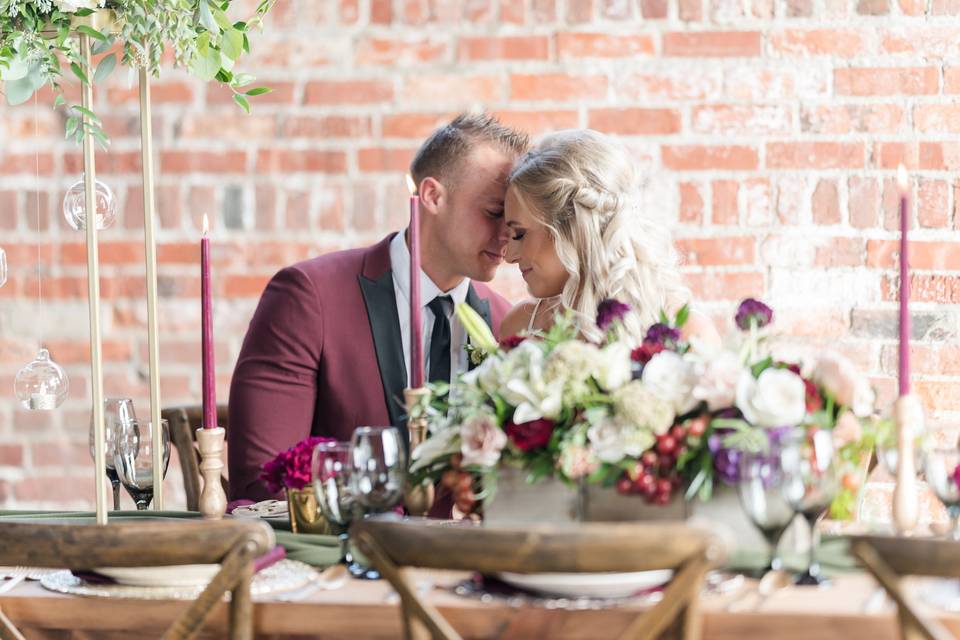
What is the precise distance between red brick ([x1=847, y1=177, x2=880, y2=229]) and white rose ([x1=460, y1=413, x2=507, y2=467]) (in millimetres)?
1622

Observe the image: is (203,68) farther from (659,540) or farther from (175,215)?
(175,215)

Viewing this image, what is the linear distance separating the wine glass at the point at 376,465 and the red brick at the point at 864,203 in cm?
167

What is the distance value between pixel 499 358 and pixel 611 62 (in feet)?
5.03

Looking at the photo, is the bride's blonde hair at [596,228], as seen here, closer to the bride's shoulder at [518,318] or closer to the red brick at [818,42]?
the bride's shoulder at [518,318]

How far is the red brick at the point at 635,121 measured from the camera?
109 inches

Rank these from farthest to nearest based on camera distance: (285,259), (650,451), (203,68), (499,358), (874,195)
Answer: (285,259)
(874,195)
(203,68)
(499,358)
(650,451)

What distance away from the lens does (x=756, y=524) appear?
4.12ft

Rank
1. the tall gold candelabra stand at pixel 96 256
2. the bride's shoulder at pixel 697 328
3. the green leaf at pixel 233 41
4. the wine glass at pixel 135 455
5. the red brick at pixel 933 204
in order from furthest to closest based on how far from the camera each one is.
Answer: the red brick at pixel 933 204 < the bride's shoulder at pixel 697 328 < the wine glass at pixel 135 455 < the green leaf at pixel 233 41 < the tall gold candelabra stand at pixel 96 256

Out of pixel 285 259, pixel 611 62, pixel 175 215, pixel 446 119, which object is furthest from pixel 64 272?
pixel 611 62

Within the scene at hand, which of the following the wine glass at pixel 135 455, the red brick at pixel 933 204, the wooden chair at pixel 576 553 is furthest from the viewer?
the red brick at pixel 933 204

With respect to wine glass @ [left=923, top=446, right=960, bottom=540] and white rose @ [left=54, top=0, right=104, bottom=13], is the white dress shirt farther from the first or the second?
wine glass @ [left=923, top=446, right=960, bottom=540]

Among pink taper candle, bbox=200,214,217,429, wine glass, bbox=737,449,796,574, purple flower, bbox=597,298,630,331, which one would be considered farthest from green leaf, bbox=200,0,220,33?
wine glass, bbox=737,449,796,574

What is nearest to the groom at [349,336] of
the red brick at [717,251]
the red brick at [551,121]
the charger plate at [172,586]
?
the red brick at [551,121]

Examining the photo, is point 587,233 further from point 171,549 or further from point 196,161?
point 171,549
